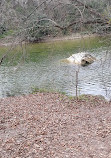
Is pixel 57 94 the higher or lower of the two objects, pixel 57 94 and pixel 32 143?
the lower

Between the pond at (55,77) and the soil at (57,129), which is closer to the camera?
the soil at (57,129)

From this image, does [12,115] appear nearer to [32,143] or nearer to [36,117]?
[36,117]

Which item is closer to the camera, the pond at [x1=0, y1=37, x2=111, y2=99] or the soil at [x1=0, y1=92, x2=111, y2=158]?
the soil at [x1=0, y1=92, x2=111, y2=158]

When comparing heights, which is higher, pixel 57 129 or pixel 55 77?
pixel 57 129

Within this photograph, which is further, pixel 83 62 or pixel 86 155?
pixel 83 62

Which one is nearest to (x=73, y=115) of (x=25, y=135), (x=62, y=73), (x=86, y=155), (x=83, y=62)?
(x=25, y=135)

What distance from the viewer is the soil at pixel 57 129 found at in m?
5.10

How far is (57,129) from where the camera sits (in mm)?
6676

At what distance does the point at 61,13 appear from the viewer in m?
7.87

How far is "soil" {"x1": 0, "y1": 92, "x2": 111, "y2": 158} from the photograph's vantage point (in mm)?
5098

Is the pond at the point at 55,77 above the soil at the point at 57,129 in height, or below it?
below

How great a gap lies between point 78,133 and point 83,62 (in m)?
14.0

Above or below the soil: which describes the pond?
below

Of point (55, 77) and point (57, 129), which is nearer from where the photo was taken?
point (57, 129)
